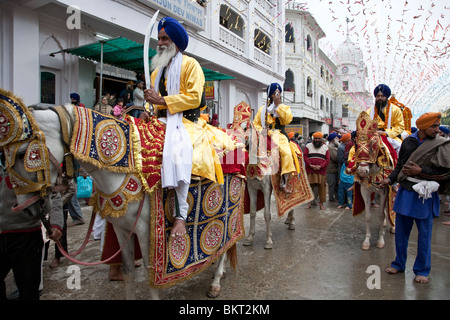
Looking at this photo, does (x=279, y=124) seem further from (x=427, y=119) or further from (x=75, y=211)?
(x=75, y=211)

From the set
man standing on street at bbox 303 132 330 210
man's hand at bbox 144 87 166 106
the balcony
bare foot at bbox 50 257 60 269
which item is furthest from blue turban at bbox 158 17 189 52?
the balcony

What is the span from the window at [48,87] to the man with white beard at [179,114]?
649 cm

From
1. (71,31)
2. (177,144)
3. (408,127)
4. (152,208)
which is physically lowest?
(152,208)

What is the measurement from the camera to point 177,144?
2424mm

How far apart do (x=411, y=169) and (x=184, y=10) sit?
9.30 m

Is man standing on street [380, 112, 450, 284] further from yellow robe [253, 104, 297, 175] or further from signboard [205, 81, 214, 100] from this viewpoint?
signboard [205, 81, 214, 100]

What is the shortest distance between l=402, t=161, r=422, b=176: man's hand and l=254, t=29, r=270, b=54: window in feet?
44.1

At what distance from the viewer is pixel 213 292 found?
3117mm

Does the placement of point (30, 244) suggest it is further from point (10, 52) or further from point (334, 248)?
point (10, 52)

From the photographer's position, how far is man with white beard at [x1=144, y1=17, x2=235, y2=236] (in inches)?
92.8

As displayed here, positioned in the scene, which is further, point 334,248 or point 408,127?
point 408,127

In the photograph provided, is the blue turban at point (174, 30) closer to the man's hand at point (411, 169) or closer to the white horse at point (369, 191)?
the man's hand at point (411, 169)

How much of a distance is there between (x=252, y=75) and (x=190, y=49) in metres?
5.12

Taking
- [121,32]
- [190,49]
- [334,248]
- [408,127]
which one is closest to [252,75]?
[190,49]
